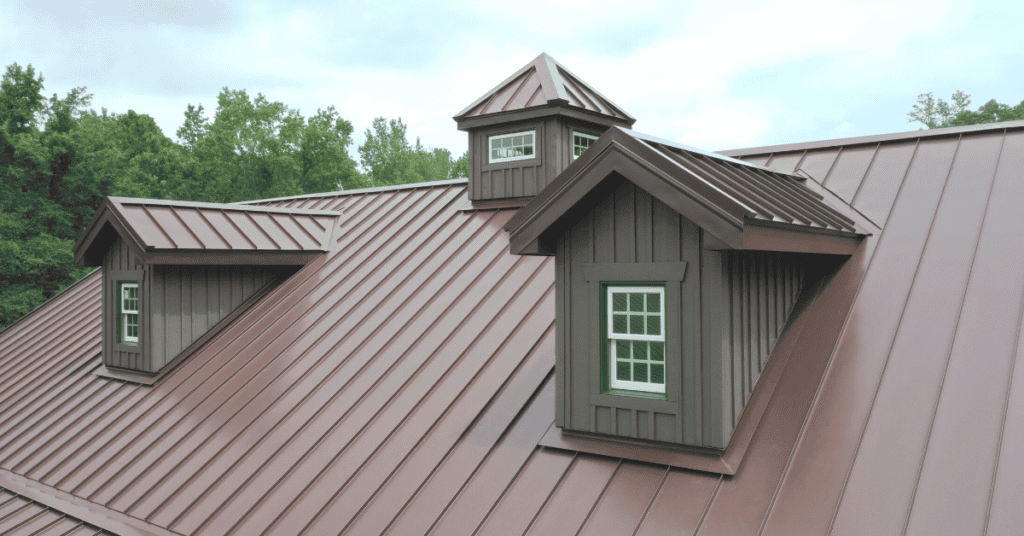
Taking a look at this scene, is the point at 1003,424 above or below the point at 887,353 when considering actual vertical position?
below

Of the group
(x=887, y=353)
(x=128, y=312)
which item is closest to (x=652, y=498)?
(x=887, y=353)

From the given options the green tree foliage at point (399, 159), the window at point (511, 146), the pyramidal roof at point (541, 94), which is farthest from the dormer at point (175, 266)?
the green tree foliage at point (399, 159)

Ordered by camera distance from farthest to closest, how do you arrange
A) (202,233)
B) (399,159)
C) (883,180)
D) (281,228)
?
1. (399,159)
2. (281,228)
3. (202,233)
4. (883,180)

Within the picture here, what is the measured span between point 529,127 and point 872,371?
23.5ft

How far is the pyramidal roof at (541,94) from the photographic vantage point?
11172mm

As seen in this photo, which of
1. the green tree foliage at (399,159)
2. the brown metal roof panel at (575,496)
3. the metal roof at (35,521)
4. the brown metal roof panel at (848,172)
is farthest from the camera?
the green tree foliage at (399,159)

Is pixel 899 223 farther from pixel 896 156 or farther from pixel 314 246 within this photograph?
pixel 314 246

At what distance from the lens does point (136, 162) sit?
123 feet

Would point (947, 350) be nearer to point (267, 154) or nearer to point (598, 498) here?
point (598, 498)

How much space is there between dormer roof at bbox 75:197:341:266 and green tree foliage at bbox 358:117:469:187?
40.7m

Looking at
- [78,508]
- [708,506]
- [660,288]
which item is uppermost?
[660,288]

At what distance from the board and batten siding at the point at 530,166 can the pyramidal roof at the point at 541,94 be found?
298 millimetres

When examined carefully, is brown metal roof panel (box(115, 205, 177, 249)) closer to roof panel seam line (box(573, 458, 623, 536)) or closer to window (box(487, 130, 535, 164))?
window (box(487, 130, 535, 164))

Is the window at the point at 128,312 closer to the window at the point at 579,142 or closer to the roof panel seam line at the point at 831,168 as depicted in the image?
the window at the point at 579,142
